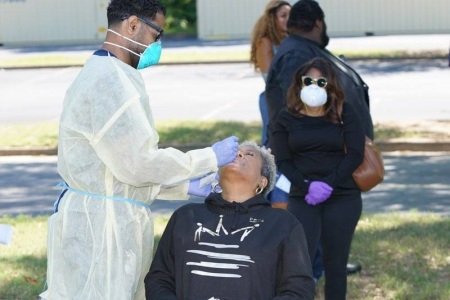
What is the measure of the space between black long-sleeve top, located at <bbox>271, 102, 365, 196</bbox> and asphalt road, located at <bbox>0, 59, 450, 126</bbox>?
33.2 ft

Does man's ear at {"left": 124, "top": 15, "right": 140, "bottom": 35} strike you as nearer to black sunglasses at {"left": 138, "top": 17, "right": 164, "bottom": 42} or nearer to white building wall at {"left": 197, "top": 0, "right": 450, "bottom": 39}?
black sunglasses at {"left": 138, "top": 17, "right": 164, "bottom": 42}

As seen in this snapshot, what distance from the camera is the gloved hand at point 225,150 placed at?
14.6ft

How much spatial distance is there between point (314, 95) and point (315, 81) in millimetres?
143

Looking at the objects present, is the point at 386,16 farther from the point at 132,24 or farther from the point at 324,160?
the point at 132,24

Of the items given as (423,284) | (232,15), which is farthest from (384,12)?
(423,284)

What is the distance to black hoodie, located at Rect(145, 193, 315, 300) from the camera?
446 cm

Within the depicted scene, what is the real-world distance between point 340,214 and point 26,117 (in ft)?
42.8

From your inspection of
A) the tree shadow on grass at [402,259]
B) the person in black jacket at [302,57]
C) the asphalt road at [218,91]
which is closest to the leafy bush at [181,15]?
the asphalt road at [218,91]

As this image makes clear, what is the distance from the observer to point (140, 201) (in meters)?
4.45

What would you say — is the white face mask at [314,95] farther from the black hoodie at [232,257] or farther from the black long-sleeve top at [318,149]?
the black hoodie at [232,257]

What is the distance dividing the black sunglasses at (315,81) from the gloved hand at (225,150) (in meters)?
2.00

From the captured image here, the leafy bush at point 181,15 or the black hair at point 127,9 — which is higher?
the black hair at point 127,9

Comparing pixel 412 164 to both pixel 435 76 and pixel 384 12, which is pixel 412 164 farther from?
pixel 384 12

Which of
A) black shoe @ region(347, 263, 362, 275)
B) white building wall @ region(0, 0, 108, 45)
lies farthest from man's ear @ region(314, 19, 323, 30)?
white building wall @ region(0, 0, 108, 45)
